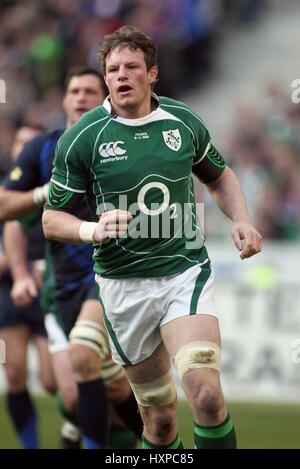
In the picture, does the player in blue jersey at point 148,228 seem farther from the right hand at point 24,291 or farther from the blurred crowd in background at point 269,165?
the blurred crowd in background at point 269,165

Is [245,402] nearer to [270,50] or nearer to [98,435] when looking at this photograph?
[98,435]

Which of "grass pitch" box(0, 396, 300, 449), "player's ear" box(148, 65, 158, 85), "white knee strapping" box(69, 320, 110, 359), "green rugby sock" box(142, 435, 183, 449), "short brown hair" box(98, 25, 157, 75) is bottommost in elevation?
"grass pitch" box(0, 396, 300, 449)

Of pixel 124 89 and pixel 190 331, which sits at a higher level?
pixel 124 89

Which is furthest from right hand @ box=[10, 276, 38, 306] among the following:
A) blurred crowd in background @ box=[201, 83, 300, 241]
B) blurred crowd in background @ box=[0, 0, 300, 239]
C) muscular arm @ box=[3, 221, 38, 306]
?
blurred crowd in background @ box=[0, 0, 300, 239]

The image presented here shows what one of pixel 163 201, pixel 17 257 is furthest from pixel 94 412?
pixel 163 201

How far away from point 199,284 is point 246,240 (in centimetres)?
34

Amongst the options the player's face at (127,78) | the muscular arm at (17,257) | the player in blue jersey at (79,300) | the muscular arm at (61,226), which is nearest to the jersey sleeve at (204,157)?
the player's face at (127,78)

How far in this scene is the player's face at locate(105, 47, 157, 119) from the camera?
5.87m

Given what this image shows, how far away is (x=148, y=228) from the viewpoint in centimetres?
591

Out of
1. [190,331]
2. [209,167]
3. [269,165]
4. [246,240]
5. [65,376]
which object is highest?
[269,165]

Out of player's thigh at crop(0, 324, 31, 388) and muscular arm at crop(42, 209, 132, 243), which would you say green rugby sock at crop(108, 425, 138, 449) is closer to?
player's thigh at crop(0, 324, 31, 388)

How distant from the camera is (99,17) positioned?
17.1 m

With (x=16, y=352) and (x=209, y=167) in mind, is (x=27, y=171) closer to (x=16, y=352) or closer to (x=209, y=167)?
(x=209, y=167)
